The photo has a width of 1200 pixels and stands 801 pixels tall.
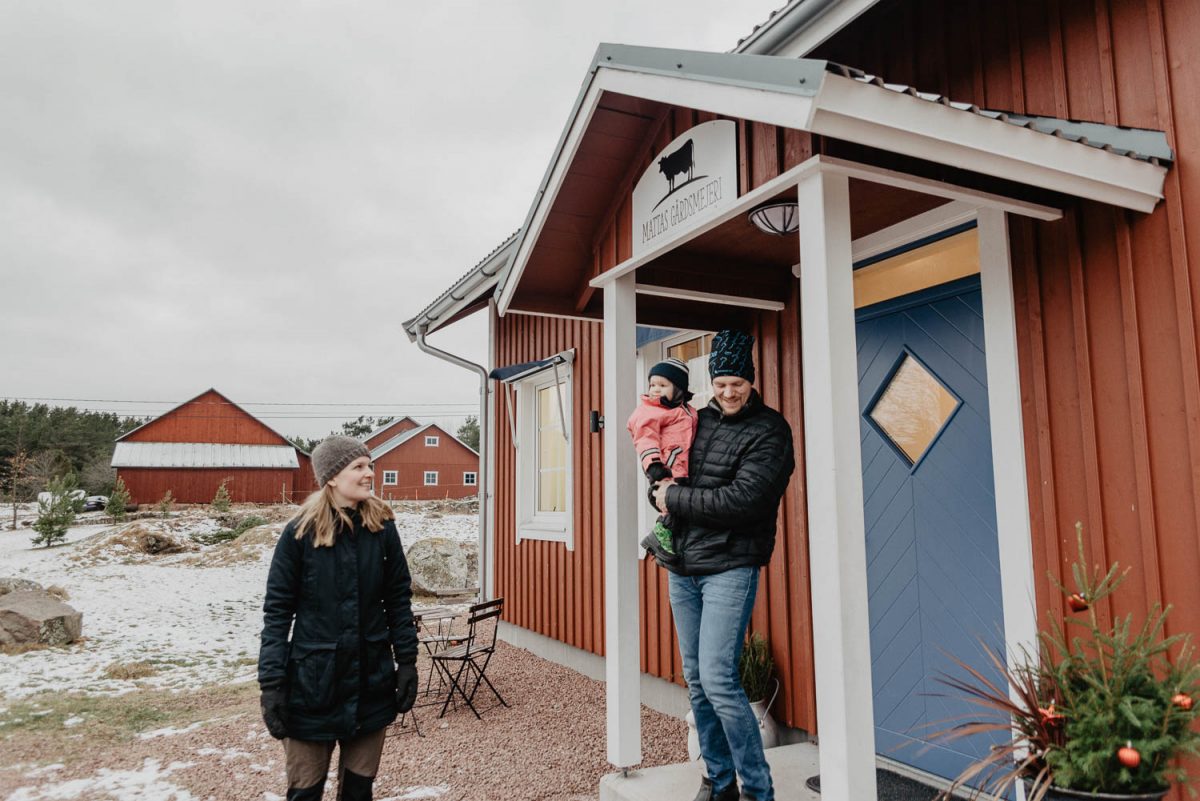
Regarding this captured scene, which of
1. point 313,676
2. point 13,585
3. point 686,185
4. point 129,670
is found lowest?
point 129,670

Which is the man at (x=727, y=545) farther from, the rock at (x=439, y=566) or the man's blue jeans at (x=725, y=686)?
the rock at (x=439, y=566)

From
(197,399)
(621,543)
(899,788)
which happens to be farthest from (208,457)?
(899,788)

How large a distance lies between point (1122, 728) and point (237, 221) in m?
61.5

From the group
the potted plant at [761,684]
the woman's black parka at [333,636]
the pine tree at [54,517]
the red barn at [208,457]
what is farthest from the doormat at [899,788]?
the red barn at [208,457]

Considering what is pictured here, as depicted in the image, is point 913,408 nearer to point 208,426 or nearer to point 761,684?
point 761,684

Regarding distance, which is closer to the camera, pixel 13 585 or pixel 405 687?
pixel 405 687

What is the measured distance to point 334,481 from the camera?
2.77 meters

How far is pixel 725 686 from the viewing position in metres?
2.63

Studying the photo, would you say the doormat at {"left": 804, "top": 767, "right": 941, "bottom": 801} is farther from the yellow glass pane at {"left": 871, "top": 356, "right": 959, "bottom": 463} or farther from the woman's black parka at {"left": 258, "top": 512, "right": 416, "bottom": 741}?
the woman's black parka at {"left": 258, "top": 512, "right": 416, "bottom": 741}

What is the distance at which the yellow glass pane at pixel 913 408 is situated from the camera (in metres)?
3.32

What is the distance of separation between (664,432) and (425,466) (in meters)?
37.2

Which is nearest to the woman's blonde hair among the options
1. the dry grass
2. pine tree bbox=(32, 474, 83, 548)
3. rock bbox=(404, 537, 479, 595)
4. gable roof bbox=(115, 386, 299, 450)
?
the dry grass

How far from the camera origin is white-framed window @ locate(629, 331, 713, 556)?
4989mm

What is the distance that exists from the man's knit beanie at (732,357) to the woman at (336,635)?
1.41 metres
